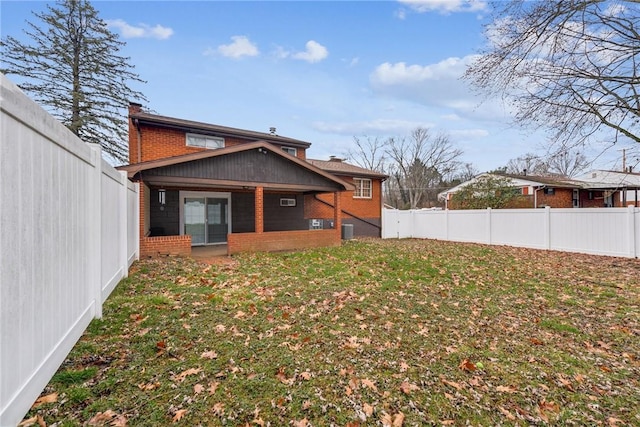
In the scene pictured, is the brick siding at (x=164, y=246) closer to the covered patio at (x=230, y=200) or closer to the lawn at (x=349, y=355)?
the covered patio at (x=230, y=200)

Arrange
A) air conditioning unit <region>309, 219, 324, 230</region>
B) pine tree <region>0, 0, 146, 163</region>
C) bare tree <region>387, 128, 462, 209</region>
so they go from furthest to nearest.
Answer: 1. bare tree <region>387, 128, 462, 209</region>
2. pine tree <region>0, 0, 146, 163</region>
3. air conditioning unit <region>309, 219, 324, 230</region>

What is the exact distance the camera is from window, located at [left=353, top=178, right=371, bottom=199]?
1833cm

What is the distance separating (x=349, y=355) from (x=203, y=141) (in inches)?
524

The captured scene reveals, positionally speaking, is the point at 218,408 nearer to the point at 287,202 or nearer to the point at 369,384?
the point at 369,384

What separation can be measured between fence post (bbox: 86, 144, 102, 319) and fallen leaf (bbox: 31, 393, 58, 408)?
4.94 feet

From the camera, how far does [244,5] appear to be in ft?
32.9

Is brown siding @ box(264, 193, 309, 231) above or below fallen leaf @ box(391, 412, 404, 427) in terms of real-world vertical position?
above

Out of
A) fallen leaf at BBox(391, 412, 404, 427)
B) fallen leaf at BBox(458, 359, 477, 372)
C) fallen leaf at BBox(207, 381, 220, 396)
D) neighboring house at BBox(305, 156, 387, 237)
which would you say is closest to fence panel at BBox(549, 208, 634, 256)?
neighboring house at BBox(305, 156, 387, 237)

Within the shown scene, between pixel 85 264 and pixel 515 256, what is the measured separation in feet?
38.8

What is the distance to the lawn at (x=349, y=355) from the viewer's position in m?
2.61

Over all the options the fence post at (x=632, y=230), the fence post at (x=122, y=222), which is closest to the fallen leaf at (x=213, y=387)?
the fence post at (x=122, y=222)

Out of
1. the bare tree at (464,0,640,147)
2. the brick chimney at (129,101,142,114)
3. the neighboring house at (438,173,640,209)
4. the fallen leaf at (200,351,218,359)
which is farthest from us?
the neighboring house at (438,173,640,209)

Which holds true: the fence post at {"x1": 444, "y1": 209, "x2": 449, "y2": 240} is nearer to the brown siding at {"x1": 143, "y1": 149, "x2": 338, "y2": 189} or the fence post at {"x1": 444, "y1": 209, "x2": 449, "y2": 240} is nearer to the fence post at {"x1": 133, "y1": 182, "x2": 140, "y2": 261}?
the brown siding at {"x1": 143, "y1": 149, "x2": 338, "y2": 189}

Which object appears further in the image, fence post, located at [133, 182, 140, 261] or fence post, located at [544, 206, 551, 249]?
fence post, located at [544, 206, 551, 249]
